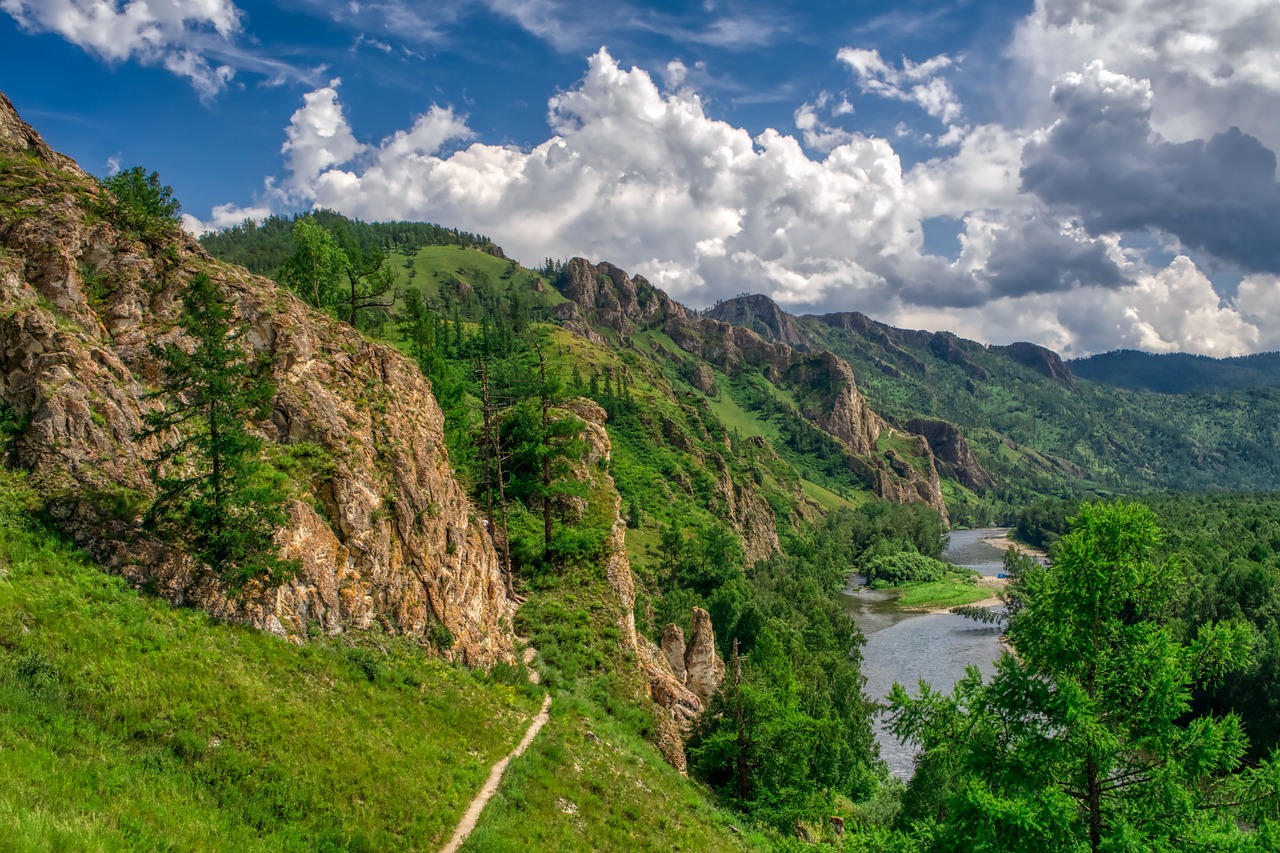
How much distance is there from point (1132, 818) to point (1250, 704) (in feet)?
215

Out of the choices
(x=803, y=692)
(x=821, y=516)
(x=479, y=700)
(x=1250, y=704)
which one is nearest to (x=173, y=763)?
(x=479, y=700)

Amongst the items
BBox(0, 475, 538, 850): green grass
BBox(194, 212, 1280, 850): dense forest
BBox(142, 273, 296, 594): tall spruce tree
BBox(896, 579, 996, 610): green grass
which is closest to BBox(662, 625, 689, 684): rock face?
BBox(194, 212, 1280, 850): dense forest

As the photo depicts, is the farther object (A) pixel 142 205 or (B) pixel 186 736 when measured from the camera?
(A) pixel 142 205

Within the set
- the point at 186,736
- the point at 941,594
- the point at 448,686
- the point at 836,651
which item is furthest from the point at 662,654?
the point at 941,594

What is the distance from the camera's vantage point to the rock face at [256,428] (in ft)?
65.0

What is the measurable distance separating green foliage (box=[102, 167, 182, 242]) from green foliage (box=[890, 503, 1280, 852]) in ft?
111

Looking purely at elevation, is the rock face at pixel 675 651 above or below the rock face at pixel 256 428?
below

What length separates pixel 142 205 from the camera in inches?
1144

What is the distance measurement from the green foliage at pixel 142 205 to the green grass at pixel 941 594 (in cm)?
11659

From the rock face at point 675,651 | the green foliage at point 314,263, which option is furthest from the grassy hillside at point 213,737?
the green foliage at point 314,263

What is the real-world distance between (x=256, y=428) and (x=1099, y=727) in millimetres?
27688

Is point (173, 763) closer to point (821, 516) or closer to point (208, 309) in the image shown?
point (208, 309)

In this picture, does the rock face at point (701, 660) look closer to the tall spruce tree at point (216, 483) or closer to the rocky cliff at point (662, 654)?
the rocky cliff at point (662, 654)

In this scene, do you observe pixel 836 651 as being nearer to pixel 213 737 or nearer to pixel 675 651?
pixel 675 651
